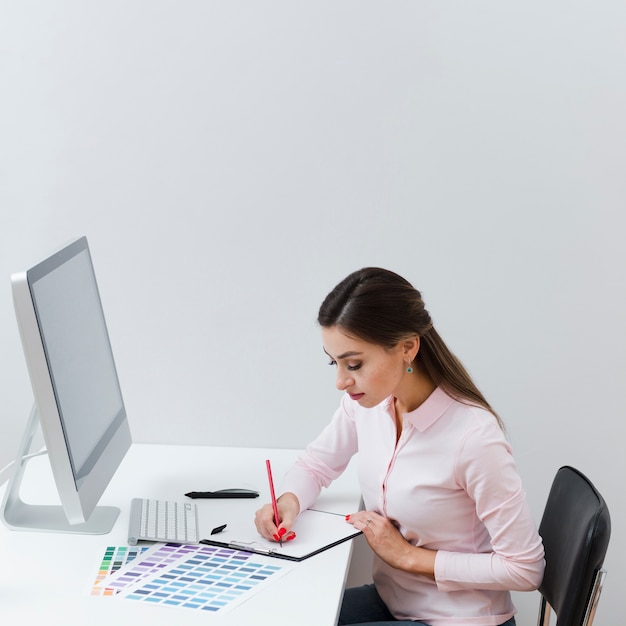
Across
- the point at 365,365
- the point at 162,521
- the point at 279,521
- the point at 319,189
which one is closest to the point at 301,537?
the point at 279,521

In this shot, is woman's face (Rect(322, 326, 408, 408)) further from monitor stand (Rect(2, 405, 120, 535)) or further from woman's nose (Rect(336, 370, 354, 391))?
monitor stand (Rect(2, 405, 120, 535))

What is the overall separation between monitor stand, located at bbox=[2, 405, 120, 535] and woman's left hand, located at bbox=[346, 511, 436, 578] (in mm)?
519

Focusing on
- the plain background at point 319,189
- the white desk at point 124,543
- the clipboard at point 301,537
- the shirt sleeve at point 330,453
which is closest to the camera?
the white desk at point 124,543

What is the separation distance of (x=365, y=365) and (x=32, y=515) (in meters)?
0.76

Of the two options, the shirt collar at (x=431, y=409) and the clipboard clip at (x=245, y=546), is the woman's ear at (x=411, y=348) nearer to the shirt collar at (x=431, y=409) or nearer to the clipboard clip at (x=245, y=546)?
the shirt collar at (x=431, y=409)

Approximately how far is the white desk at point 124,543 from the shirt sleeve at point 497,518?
25 cm

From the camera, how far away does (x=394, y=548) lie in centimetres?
157

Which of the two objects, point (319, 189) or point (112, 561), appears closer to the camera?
point (112, 561)

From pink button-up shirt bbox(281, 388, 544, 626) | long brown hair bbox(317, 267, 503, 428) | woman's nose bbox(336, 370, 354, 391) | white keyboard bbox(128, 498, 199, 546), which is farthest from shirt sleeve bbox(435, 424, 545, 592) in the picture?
white keyboard bbox(128, 498, 199, 546)

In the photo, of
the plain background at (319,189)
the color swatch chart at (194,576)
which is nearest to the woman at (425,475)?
the color swatch chart at (194,576)

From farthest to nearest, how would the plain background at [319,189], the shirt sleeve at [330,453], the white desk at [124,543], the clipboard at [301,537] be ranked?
the plain background at [319,189], the shirt sleeve at [330,453], the clipboard at [301,537], the white desk at [124,543]

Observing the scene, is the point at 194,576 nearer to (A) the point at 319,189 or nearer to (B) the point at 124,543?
(B) the point at 124,543

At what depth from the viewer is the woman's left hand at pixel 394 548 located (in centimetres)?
155

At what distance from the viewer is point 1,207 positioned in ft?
7.24
